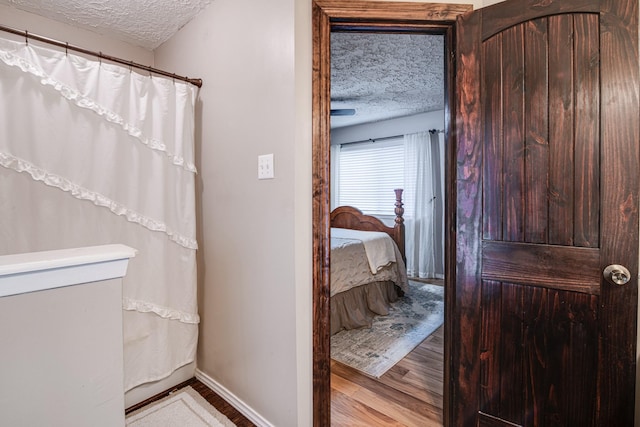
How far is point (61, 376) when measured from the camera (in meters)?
0.70

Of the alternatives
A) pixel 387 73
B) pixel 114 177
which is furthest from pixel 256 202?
pixel 387 73

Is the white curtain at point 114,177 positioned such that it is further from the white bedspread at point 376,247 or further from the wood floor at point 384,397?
the white bedspread at point 376,247

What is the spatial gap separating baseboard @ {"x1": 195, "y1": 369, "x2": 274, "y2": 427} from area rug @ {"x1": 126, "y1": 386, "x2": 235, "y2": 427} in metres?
0.08

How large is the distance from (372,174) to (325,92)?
147 inches

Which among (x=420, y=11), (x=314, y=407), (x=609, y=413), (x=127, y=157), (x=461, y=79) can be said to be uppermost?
(x=420, y=11)

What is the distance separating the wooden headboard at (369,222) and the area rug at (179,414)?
2506 millimetres

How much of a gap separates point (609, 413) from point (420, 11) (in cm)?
181

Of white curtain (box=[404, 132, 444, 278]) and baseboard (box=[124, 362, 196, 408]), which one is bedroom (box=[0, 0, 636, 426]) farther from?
white curtain (box=[404, 132, 444, 278])

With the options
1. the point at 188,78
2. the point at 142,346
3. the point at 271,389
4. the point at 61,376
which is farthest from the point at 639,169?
the point at 142,346

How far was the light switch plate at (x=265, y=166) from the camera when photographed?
141cm

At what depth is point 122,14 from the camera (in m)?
1.82

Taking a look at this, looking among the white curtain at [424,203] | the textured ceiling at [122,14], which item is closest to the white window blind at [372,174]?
the white curtain at [424,203]

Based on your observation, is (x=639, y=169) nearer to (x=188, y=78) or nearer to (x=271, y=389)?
(x=271, y=389)

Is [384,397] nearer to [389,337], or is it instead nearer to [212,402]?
[389,337]
